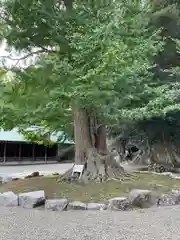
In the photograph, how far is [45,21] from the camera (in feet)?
30.7

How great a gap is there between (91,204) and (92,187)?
70.2 inches

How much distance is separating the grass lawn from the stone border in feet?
1.98

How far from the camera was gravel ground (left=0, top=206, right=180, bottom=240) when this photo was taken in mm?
5070

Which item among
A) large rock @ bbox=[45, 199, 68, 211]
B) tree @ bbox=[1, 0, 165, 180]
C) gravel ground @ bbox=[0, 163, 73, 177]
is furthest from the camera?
gravel ground @ bbox=[0, 163, 73, 177]

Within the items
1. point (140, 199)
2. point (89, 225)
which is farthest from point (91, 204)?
point (89, 225)

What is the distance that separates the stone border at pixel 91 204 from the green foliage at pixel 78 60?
2206 mm

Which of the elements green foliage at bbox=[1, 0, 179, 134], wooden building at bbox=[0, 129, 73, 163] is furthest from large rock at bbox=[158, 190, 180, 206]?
wooden building at bbox=[0, 129, 73, 163]

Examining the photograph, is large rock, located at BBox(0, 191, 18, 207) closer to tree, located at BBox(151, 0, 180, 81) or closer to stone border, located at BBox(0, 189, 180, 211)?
stone border, located at BBox(0, 189, 180, 211)

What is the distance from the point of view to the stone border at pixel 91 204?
7723 millimetres

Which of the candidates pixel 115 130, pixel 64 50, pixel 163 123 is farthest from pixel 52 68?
pixel 115 130

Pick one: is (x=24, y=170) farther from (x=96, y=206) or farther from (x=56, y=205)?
(x=96, y=206)

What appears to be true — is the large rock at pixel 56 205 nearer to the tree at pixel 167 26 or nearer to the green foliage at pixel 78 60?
the green foliage at pixel 78 60

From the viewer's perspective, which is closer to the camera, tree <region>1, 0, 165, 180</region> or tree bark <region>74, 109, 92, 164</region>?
tree <region>1, 0, 165, 180</region>

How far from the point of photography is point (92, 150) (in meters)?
10.9
